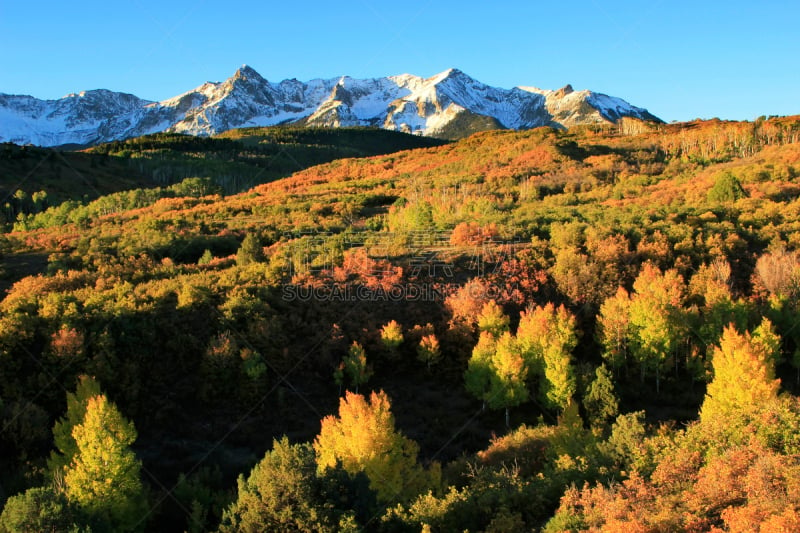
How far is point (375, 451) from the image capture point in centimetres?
1508

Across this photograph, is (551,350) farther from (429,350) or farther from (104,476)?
(104,476)

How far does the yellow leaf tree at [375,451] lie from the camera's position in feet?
48.3

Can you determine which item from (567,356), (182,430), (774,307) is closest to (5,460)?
(182,430)

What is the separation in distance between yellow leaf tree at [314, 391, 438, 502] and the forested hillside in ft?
0.21

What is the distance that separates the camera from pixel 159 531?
14.8 meters

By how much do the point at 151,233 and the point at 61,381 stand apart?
772 inches

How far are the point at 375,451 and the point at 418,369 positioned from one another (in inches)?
385

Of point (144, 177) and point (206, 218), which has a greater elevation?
point (144, 177)

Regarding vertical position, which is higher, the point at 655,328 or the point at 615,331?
the point at 655,328

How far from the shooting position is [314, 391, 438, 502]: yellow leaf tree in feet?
48.3

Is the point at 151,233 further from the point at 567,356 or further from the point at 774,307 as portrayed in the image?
the point at 774,307

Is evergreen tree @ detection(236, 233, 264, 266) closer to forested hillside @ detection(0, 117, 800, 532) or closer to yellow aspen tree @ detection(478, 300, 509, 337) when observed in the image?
forested hillside @ detection(0, 117, 800, 532)

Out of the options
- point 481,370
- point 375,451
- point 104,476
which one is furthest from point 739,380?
point 104,476

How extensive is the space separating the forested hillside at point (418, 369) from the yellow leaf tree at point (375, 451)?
0.07 m
